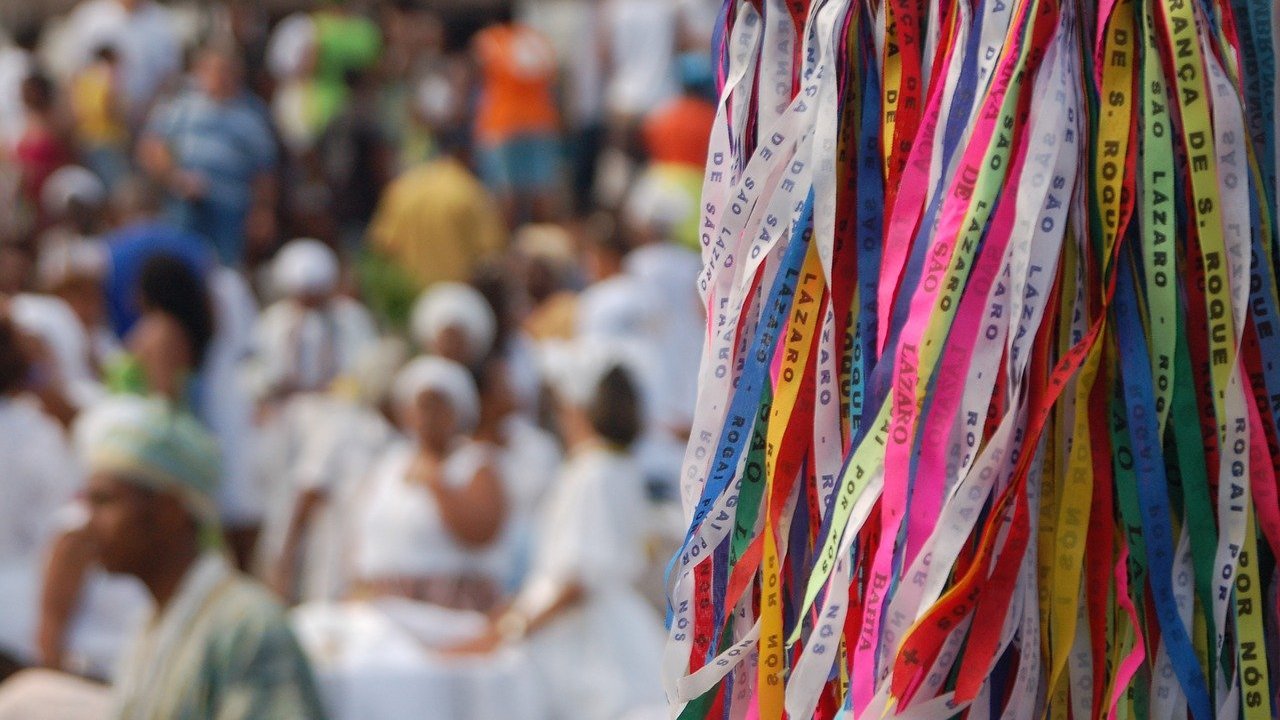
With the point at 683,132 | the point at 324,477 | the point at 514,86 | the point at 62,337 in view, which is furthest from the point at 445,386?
the point at 514,86

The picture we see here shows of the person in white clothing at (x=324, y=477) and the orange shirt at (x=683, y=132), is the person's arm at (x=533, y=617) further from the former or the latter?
the orange shirt at (x=683, y=132)

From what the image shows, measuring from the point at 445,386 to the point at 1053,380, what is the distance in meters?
5.06

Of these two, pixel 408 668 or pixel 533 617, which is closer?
pixel 408 668

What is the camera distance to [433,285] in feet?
33.2

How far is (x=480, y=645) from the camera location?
19.7 ft

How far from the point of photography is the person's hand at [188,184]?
1076 cm

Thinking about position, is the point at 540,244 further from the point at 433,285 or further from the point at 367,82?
the point at 367,82

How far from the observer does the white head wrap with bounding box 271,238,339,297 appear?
9.39m

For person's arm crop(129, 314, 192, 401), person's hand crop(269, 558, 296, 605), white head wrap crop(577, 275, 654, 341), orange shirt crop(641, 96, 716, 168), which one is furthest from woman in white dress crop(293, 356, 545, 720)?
orange shirt crop(641, 96, 716, 168)

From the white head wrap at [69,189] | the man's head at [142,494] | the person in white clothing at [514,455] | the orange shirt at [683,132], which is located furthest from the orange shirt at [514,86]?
the man's head at [142,494]

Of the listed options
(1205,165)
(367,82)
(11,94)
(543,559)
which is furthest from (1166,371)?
(11,94)

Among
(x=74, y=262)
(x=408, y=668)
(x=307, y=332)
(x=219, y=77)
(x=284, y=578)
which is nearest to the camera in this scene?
(x=408, y=668)

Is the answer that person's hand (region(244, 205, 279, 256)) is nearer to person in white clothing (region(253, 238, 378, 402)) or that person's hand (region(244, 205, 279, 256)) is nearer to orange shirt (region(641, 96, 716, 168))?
person in white clothing (region(253, 238, 378, 402))

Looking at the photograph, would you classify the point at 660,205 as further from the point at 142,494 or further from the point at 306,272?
the point at 142,494
